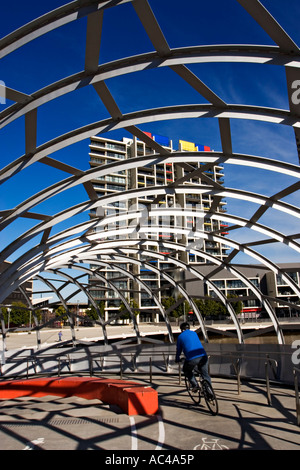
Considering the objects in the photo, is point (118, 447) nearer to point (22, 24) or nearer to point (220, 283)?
point (22, 24)

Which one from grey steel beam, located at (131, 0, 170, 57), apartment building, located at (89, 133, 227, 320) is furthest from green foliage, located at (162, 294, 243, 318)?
grey steel beam, located at (131, 0, 170, 57)

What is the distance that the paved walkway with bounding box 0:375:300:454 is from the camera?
5.87 metres

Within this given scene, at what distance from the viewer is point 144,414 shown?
804 centimetres

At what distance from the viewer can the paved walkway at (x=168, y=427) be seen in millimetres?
5871

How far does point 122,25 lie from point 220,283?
79.7 metres

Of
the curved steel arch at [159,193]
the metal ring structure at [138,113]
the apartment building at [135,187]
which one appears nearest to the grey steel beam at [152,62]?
the metal ring structure at [138,113]

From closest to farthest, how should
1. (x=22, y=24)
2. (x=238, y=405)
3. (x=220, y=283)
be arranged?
(x=22, y=24), (x=238, y=405), (x=220, y=283)

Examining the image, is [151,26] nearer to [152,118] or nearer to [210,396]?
[152,118]

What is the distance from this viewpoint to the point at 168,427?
6.98 meters

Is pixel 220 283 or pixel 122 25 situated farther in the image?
pixel 220 283

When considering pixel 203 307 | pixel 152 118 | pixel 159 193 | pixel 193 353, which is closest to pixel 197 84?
pixel 152 118
